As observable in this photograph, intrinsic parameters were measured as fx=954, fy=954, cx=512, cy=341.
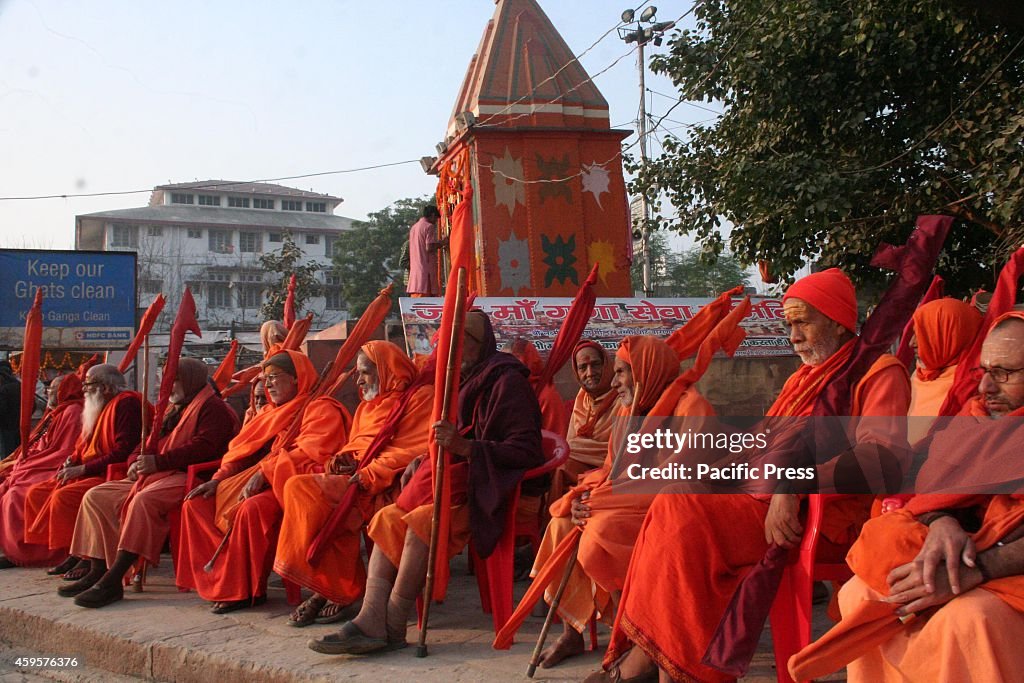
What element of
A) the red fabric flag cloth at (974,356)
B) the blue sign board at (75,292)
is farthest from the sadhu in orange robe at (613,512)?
the blue sign board at (75,292)

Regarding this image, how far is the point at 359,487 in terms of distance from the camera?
192 inches

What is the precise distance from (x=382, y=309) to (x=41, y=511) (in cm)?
288

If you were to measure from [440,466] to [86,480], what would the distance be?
3.46 m

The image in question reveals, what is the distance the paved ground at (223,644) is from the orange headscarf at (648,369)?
111cm

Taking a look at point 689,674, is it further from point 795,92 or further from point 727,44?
point 727,44

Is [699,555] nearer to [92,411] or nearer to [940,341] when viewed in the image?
[940,341]

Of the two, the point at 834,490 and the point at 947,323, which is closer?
the point at 834,490

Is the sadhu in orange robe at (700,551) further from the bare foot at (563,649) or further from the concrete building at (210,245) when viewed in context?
the concrete building at (210,245)

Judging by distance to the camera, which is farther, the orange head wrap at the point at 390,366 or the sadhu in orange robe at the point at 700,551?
the orange head wrap at the point at 390,366

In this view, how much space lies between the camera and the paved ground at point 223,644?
3918mm

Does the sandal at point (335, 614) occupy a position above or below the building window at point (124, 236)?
below

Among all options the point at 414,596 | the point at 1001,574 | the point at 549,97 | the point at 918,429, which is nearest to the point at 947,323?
the point at 918,429

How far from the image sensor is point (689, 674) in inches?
121

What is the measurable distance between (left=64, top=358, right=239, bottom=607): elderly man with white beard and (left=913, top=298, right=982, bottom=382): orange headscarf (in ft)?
13.5
